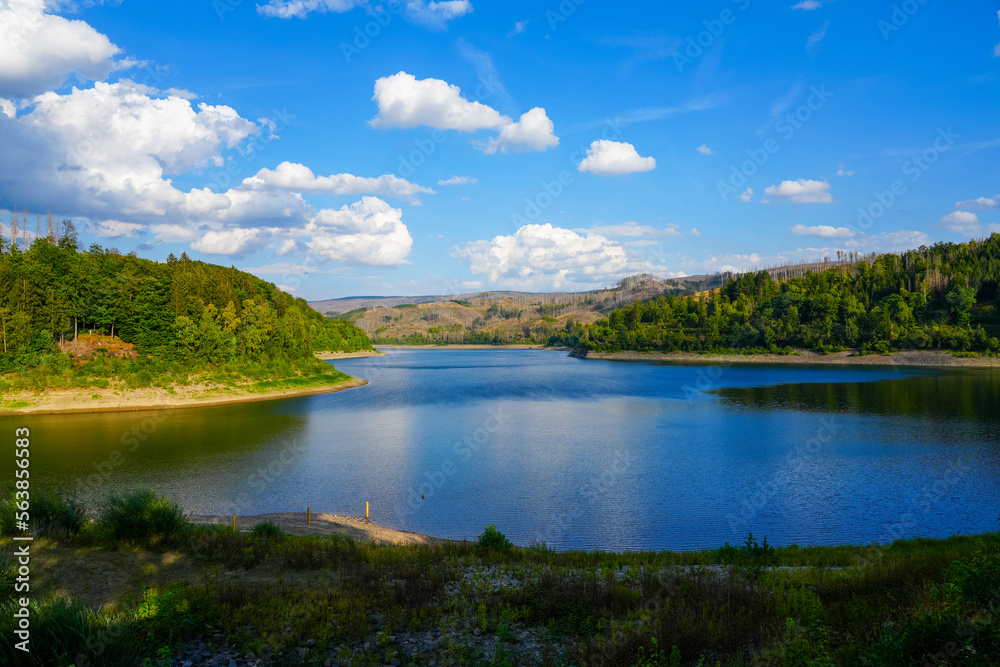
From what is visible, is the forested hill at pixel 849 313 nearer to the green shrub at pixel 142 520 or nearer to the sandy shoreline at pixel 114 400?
the sandy shoreline at pixel 114 400

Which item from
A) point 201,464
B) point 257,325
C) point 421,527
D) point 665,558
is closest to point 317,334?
point 257,325

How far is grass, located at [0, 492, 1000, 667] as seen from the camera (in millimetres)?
7336

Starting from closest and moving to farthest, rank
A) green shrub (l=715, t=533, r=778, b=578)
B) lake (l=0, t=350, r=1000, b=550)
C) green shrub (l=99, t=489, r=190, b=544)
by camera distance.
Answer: green shrub (l=715, t=533, r=778, b=578) → green shrub (l=99, t=489, r=190, b=544) → lake (l=0, t=350, r=1000, b=550)

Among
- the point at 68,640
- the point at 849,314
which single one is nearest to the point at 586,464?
the point at 68,640

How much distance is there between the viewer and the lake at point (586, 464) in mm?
21219

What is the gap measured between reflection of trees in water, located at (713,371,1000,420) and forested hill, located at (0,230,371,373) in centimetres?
6294

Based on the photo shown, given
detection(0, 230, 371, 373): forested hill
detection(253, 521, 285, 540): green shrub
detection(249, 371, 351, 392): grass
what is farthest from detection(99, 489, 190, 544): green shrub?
detection(249, 371, 351, 392): grass

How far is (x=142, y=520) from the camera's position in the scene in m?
14.5

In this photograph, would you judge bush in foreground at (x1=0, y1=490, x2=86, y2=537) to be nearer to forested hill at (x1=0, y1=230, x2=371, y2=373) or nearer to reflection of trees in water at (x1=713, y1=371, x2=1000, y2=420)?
forested hill at (x1=0, y1=230, x2=371, y2=373)

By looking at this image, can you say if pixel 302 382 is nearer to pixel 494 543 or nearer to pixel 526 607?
pixel 494 543

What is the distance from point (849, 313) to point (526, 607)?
14803 cm

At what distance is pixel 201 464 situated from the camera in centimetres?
3103

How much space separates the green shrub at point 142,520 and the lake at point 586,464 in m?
8.95

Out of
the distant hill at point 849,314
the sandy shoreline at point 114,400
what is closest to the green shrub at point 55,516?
the sandy shoreline at point 114,400
